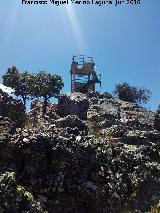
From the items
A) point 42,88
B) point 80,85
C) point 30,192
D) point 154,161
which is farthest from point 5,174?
point 80,85

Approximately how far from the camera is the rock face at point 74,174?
23625mm

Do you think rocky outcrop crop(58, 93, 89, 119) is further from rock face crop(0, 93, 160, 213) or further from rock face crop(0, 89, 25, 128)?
rock face crop(0, 93, 160, 213)

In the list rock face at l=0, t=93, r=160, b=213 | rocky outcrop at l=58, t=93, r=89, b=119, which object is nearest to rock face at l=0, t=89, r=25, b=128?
rock face at l=0, t=93, r=160, b=213

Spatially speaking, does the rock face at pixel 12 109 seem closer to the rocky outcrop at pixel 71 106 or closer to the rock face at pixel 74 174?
the rock face at pixel 74 174

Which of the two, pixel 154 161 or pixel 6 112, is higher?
pixel 6 112

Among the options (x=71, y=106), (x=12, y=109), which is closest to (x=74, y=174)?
(x=12, y=109)

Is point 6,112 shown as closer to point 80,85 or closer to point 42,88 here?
point 42,88

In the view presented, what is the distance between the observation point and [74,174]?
25609mm

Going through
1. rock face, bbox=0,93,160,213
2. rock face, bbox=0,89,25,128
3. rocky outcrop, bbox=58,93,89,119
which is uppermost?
rocky outcrop, bbox=58,93,89,119

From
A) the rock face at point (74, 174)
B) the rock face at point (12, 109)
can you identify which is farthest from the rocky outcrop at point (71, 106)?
the rock face at point (74, 174)

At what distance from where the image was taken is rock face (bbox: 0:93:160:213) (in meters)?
23.6

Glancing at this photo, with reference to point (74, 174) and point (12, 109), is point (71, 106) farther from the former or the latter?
point (74, 174)

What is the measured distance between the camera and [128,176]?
2741 centimetres

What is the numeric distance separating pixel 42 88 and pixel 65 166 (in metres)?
24.4
